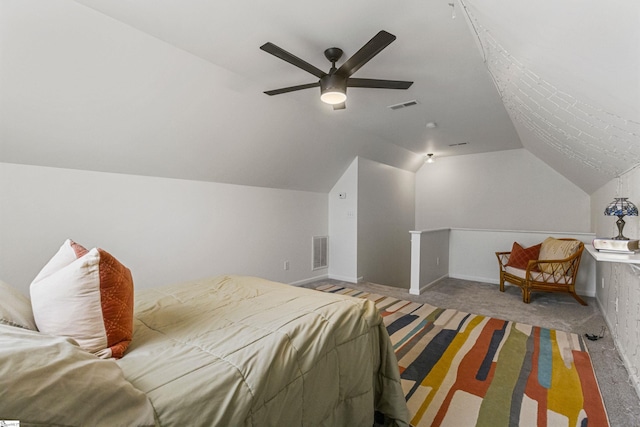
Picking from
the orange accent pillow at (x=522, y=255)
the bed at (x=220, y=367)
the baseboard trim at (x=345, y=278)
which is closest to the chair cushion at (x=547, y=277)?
the orange accent pillow at (x=522, y=255)

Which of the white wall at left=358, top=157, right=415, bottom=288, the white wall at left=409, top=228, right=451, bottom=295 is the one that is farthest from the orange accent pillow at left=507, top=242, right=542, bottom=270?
the white wall at left=358, top=157, right=415, bottom=288

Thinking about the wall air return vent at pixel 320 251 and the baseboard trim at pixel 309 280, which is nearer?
the baseboard trim at pixel 309 280

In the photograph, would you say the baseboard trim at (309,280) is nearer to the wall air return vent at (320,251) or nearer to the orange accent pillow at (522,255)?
the wall air return vent at (320,251)

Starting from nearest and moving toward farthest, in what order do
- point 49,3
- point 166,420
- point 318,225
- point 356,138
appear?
point 166,420 → point 49,3 → point 356,138 → point 318,225

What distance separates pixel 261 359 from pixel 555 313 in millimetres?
3872

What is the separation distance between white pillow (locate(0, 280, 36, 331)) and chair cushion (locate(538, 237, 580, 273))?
4.89 metres

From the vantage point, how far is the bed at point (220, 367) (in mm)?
642

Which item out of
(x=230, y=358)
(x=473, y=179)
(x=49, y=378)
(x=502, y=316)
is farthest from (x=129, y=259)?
(x=473, y=179)

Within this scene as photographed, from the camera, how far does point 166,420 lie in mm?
786

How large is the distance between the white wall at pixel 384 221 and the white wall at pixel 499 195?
49 cm

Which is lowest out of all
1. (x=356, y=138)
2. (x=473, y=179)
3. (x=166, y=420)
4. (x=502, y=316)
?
(x=502, y=316)

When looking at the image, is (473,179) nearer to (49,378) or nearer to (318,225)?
(318,225)

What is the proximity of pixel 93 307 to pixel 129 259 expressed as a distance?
86.6 inches

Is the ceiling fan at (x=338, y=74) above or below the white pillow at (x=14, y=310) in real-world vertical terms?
above
